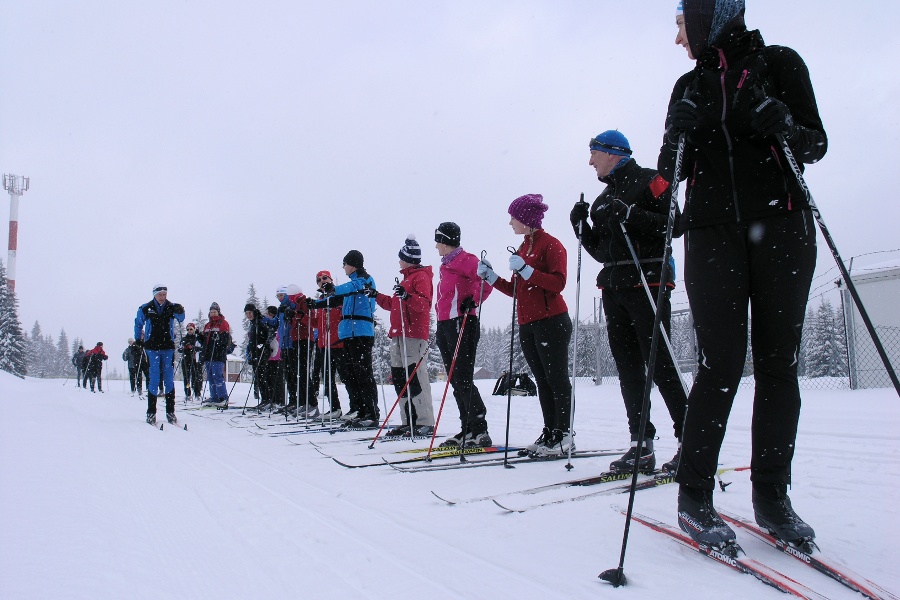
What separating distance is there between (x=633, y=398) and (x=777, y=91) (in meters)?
2.10

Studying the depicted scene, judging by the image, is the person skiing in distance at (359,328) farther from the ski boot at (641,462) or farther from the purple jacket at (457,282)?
the ski boot at (641,462)

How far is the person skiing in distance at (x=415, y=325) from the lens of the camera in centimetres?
654

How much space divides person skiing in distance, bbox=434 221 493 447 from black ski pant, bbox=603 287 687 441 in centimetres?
159

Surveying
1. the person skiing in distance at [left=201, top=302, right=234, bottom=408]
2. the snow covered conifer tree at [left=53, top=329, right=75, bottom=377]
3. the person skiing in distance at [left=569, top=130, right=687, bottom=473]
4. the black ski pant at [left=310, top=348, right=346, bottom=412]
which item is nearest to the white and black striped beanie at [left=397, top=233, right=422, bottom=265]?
the black ski pant at [left=310, top=348, right=346, bottom=412]

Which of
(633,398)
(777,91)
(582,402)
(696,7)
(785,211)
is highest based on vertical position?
(696,7)

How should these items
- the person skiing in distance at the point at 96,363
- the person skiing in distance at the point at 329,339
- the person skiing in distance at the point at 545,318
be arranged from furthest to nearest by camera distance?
the person skiing in distance at the point at 96,363, the person skiing in distance at the point at 329,339, the person skiing in distance at the point at 545,318

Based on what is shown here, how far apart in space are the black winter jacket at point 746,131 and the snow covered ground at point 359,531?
129cm

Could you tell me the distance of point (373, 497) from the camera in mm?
3184

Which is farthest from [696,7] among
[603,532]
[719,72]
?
[603,532]

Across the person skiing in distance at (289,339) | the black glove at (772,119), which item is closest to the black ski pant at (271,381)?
the person skiing in distance at (289,339)

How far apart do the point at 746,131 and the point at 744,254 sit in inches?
17.8

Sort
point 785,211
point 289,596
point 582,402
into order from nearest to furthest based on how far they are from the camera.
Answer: point 289,596 < point 785,211 < point 582,402

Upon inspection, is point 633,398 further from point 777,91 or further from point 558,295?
point 777,91

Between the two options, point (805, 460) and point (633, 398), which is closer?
point (633, 398)
